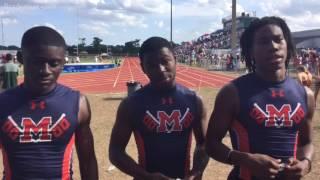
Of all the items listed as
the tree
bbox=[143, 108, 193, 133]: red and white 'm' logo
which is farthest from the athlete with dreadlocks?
the tree

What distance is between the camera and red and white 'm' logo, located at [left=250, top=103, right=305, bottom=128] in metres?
2.88

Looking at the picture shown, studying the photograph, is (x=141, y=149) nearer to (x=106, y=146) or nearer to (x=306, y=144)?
(x=306, y=144)

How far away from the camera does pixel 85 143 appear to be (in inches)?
116

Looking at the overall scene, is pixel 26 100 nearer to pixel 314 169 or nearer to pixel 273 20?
pixel 273 20

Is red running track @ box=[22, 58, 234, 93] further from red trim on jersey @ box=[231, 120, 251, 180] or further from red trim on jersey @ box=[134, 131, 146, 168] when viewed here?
red trim on jersey @ box=[231, 120, 251, 180]

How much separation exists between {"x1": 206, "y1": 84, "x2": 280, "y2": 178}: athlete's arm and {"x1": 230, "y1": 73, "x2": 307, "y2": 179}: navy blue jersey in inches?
1.9

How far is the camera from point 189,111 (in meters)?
3.19

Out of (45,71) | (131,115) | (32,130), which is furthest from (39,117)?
(131,115)

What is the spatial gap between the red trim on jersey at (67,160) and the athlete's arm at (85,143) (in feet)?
0.28

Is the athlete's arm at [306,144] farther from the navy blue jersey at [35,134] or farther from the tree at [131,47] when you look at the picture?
the tree at [131,47]

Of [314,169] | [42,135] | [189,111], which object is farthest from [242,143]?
[314,169]

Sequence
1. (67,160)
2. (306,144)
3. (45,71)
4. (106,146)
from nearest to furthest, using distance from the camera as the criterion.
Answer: (45,71), (67,160), (306,144), (106,146)

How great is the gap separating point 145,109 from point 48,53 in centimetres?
75

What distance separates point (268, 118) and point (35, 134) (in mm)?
1366
